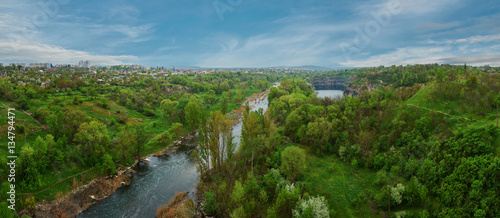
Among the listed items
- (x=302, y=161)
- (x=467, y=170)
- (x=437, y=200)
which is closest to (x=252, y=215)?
(x=302, y=161)

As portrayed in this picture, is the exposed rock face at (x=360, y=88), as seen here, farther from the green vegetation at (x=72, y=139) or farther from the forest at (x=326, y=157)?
the green vegetation at (x=72, y=139)

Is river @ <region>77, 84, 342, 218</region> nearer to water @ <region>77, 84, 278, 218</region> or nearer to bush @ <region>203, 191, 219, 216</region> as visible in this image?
water @ <region>77, 84, 278, 218</region>

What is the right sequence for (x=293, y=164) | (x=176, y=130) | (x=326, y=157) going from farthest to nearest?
(x=176, y=130)
(x=326, y=157)
(x=293, y=164)

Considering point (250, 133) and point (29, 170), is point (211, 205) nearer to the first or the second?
A: point (250, 133)

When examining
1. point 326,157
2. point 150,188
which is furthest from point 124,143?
point 326,157

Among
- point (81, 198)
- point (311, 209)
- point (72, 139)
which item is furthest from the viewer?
point (72, 139)

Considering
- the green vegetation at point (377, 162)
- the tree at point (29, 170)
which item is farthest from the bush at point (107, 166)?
the green vegetation at point (377, 162)

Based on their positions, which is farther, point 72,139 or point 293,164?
point 72,139

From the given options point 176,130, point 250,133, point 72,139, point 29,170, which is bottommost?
point 176,130
